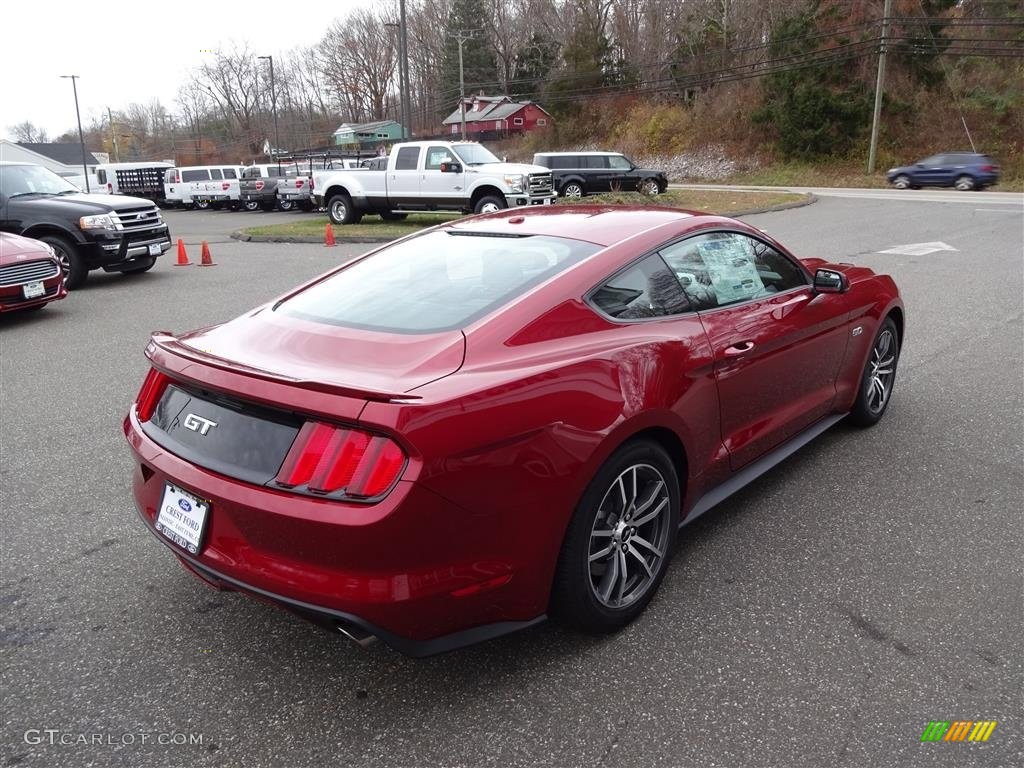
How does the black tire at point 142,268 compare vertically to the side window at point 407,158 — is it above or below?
below

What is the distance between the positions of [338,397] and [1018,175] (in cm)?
4160

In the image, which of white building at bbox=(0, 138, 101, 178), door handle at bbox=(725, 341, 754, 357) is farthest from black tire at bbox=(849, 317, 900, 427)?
white building at bbox=(0, 138, 101, 178)

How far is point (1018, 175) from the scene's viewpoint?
116 feet

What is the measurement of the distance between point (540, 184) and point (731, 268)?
51.9 feet

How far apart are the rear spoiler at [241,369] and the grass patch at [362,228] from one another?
14.0 m

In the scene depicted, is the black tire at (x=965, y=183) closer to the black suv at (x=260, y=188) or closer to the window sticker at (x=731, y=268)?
the black suv at (x=260, y=188)

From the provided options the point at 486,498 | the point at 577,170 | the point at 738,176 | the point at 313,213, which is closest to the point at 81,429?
the point at 486,498

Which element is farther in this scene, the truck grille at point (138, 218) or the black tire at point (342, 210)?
the black tire at point (342, 210)

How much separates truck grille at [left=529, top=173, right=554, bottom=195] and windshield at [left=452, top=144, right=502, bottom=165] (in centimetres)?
147

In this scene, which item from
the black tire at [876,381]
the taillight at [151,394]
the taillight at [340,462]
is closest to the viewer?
the taillight at [340,462]

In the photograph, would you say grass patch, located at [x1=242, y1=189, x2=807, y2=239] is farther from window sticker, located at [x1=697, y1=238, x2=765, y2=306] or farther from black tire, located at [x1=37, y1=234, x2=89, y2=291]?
window sticker, located at [x1=697, y1=238, x2=765, y2=306]

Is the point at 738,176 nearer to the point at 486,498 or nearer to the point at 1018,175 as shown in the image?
the point at 1018,175

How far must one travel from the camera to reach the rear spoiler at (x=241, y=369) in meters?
2.34

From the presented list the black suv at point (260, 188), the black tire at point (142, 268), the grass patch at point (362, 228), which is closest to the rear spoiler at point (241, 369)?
the black tire at point (142, 268)
